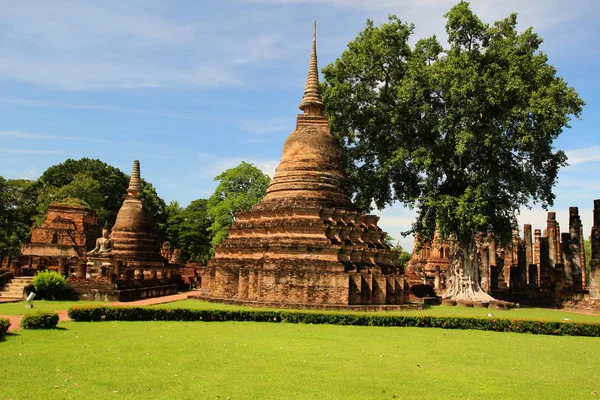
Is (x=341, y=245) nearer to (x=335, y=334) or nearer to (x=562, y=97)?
(x=335, y=334)

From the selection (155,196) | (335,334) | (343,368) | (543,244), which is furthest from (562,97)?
(155,196)

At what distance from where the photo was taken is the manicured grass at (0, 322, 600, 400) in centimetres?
851

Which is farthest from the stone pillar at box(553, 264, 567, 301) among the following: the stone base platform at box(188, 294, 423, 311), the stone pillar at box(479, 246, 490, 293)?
the stone base platform at box(188, 294, 423, 311)

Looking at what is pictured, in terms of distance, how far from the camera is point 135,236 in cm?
3766

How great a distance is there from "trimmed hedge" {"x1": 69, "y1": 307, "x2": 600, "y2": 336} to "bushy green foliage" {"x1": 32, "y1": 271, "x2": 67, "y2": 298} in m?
7.04

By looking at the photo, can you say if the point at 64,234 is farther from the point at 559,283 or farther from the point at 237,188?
the point at 559,283

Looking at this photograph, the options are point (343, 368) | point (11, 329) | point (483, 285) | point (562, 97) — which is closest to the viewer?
point (343, 368)

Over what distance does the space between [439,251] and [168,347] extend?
133ft

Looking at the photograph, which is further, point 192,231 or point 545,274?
point 192,231

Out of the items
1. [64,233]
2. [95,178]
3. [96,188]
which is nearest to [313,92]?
[64,233]

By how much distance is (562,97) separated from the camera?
2586 cm

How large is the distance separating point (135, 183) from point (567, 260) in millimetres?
28338

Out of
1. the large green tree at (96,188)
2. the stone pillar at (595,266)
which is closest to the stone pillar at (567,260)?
the stone pillar at (595,266)

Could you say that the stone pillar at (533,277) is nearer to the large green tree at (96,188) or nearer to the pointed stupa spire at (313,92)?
the pointed stupa spire at (313,92)
